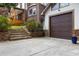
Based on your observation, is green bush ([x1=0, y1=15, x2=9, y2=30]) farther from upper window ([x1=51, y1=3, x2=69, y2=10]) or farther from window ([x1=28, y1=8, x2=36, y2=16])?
window ([x1=28, y1=8, x2=36, y2=16])

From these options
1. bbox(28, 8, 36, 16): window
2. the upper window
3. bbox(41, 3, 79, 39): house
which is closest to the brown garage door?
bbox(41, 3, 79, 39): house

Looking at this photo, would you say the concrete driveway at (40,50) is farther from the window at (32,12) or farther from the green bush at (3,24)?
the window at (32,12)

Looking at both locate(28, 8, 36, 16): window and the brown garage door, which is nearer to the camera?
the brown garage door

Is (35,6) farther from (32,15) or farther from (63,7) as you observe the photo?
(63,7)

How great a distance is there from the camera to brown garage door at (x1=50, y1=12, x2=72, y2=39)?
14.4 meters

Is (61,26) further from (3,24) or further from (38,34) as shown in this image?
(3,24)

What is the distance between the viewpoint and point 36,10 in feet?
80.9

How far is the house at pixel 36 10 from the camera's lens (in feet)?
77.1

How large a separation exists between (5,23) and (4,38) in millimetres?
1536

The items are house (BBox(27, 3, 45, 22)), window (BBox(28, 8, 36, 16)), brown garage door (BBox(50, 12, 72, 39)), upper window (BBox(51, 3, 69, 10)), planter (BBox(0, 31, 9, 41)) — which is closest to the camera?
planter (BBox(0, 31, 9, 41))

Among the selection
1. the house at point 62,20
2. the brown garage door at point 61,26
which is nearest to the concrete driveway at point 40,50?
the house at point 62,20

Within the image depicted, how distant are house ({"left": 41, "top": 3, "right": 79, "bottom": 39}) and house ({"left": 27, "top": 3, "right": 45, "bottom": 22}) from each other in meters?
4.33

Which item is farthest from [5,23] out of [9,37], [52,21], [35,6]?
[35,6]

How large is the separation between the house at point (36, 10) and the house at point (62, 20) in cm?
433
